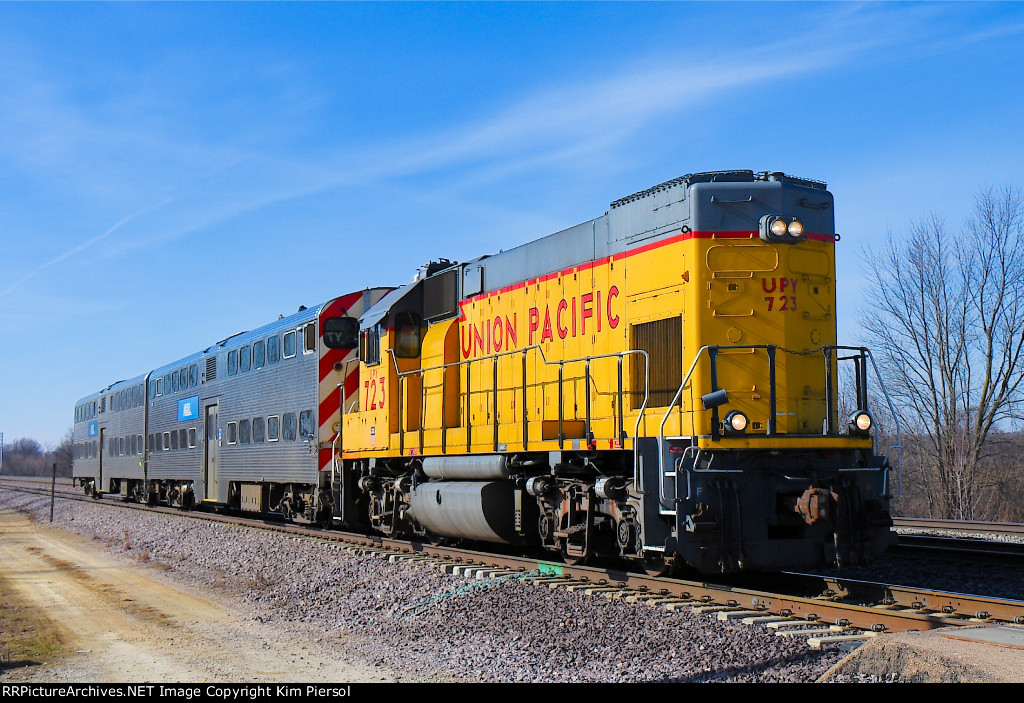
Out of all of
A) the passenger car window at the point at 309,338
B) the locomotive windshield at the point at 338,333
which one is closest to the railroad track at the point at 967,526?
the locomotive windshield at the point at 338,333

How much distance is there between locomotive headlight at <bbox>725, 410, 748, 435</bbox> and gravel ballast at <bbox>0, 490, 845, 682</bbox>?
1713 mm

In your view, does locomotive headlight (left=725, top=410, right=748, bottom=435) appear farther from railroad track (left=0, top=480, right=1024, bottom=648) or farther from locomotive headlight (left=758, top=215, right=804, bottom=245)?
locomotive headlight (left=758, top=215, right=804, bottom=245)

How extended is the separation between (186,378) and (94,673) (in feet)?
61.9

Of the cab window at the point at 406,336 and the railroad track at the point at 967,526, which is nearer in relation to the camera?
the cab window at the point at 406,336

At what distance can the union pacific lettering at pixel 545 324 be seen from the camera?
10328mm

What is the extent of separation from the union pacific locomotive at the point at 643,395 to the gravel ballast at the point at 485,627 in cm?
102

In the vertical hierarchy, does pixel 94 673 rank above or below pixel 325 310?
below

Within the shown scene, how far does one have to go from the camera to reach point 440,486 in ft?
40.6

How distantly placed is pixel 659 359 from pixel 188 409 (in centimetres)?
1804

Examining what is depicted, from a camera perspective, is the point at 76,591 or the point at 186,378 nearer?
the point at 76,591

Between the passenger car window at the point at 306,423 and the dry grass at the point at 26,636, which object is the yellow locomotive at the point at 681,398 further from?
the passenger car window at the point at 306,423

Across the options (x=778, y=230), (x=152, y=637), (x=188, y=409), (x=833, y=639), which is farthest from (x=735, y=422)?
(x=188, y=409)
